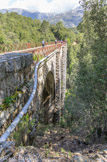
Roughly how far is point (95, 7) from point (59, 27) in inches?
2986

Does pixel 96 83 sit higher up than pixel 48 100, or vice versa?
pixel 96 83

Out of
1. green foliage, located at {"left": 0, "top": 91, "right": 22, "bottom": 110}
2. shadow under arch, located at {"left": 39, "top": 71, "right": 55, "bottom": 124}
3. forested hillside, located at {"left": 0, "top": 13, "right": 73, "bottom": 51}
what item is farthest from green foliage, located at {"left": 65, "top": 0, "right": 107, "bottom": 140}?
forested hillside, located at {"left": 0, "top": 13, "right": 73, "bottom": 51}

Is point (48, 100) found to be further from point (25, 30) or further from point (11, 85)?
point (25, 30)

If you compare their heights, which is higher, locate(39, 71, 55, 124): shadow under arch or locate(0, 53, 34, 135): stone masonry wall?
locate(0, 53, 34, 135): stone masonry wall

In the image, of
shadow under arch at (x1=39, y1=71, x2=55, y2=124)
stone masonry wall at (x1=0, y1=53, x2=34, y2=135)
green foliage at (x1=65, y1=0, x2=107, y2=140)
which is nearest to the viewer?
stone masonry wall at (x1=0, y1=53, x2=34, y2=135)

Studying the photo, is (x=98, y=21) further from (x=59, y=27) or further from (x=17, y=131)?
(x=59, y=27)

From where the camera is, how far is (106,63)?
7035 millimetres

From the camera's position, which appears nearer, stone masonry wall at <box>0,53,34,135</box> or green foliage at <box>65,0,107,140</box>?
stone masonry wall at <box>0,53,34,135</box>

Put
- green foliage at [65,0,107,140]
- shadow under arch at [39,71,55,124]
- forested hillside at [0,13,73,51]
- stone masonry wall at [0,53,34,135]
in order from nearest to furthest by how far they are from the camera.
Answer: stone masonry wall at [0,53,34,135]
green foliage at [65,0,107,140]
shadow under arch at [39,71,55,124]
forested hillside at [0,13,73,51]

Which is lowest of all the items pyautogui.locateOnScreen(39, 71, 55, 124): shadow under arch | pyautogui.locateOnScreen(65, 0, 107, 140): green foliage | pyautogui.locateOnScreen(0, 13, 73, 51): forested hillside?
pyautogui.locateOnScreen(39, 71, 55, 124): shadow under arch

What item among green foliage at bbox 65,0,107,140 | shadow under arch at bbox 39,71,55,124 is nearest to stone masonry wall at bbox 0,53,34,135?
green foliage at bbox 65,0,107,140

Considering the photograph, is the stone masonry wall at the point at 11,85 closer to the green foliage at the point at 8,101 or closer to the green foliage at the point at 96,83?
the green foliage at the point at 8,101

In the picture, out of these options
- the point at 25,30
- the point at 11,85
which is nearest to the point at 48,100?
the point at 11,85

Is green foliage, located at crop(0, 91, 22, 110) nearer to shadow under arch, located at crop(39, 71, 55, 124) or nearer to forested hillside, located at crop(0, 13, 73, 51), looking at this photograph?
shadow under arch, located at crop(39, 71, 55, 124)
